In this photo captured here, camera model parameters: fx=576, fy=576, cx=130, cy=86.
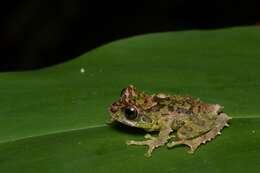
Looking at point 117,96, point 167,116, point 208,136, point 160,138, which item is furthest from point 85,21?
point 208,136

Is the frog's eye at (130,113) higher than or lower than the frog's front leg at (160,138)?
higher

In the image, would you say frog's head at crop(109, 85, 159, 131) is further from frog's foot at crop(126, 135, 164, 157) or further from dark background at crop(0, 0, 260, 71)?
dark background at crop(0, 0, 260, 71)

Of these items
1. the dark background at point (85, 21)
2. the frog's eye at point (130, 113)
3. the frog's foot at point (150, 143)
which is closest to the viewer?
the frog's foot at point (150, 143)

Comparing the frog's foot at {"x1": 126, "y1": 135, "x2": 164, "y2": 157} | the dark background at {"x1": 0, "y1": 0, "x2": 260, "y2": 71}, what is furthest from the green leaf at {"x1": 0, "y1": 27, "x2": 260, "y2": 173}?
the dark background at {"x1": 0, "y1": 0, "x2": 260, "y2": 71}

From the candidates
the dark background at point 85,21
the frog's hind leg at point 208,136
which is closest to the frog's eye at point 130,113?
the frog's hind leg at point 208,136

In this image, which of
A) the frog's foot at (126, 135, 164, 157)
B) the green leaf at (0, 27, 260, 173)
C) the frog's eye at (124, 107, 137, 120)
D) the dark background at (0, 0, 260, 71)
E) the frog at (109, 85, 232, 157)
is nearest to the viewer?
the green leaf at (0, 27, 260, 173)

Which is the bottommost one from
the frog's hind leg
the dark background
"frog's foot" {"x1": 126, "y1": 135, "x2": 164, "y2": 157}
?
"frog's foot" {"x1": 126, "y1": 135, "x2": 164, "y2": 157}

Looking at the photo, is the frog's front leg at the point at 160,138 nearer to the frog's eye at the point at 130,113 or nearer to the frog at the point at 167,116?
the frog at the point at 167,116

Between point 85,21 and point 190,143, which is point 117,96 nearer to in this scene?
point 190,143
